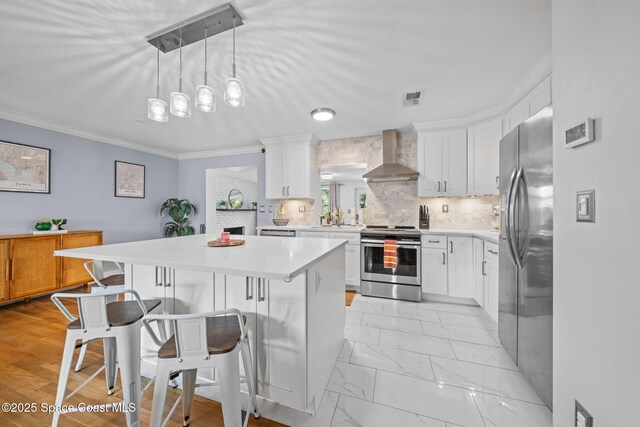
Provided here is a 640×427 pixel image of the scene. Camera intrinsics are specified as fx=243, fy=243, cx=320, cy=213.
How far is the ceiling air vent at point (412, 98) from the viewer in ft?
A: 8.71

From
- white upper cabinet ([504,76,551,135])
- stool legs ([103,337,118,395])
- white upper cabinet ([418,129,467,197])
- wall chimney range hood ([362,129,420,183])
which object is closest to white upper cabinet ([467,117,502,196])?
white upper cabinet ([418,129,467,197])

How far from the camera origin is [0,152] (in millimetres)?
3109

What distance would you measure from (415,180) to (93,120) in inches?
190

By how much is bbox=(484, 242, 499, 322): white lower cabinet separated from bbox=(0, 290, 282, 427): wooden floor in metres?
2.33


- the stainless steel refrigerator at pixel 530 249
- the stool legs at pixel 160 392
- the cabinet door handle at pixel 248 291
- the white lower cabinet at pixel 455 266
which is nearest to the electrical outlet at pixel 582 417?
the stainless steel refrigerator at pixel 530 249

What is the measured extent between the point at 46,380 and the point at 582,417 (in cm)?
313

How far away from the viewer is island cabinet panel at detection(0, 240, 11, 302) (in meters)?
2.89

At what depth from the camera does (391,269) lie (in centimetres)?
339

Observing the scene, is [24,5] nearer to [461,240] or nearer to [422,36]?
[422,36]

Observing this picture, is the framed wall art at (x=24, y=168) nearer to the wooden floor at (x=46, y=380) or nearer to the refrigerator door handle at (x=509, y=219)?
the wooden floor at (x=46, y=380)

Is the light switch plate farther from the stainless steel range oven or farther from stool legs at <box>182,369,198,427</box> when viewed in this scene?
the stainless steel range oven

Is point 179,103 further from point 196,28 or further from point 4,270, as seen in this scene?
point 4,270

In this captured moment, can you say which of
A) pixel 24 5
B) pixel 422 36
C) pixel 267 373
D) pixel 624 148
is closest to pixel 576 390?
pixel 624 148

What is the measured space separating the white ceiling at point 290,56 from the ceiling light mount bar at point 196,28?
0.04m
